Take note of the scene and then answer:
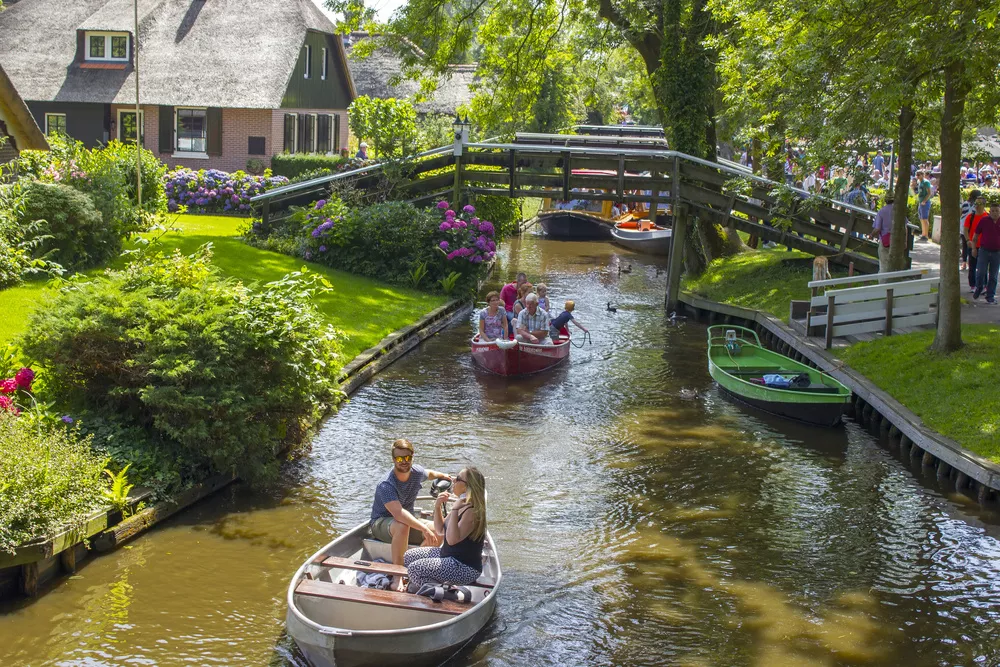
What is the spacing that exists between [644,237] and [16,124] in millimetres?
22749

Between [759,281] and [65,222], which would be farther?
[759,281]

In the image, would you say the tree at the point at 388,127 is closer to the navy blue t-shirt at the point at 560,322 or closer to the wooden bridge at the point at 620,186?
the wooden bridge at the point at 620,186

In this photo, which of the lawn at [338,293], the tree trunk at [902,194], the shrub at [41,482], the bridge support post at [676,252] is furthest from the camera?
the bridge support post at [676,252]

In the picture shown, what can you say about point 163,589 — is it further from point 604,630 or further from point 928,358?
point 928,358

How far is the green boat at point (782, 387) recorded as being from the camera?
16.4 metres

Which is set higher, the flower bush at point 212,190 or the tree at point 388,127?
the tree at point 388,127

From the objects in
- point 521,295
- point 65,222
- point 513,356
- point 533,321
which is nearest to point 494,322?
point 533,321

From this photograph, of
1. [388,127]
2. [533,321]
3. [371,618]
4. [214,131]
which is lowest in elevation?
[371,618]

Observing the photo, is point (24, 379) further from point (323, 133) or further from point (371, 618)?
point (323, 133)

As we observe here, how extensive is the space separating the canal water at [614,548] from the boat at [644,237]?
830 inches

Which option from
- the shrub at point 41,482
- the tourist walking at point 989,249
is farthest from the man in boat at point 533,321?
the shrub at point 41,482

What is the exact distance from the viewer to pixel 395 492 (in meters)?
10.3

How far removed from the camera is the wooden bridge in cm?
2489

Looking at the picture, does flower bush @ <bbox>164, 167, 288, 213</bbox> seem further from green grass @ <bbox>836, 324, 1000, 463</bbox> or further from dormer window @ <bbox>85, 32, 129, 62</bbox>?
green grass @ <bbox>836, 324, 1000, 463</bbox>
